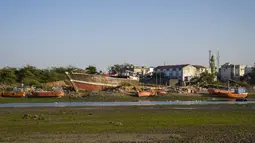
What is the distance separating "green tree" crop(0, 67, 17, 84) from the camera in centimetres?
9000

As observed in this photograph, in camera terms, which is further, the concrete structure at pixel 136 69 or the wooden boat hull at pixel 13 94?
the concrete structure at pixel 136 69

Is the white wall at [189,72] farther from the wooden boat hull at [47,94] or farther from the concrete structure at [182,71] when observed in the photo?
the wooden boat hull at [47,94]

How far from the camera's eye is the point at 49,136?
20875mm

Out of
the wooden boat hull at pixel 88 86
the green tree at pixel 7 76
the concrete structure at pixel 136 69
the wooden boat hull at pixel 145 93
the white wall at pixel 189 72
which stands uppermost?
the concrete structure at pixel 136 69

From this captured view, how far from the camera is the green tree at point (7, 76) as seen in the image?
9000 centimetres

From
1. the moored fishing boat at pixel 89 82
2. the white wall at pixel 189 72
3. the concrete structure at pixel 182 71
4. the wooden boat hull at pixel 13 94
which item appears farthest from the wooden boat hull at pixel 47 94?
the white wall at pixel 189 72

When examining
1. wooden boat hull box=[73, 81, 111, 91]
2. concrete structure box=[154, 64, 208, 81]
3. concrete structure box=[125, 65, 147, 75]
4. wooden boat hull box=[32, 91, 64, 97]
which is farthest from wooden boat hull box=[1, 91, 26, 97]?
concrete structure box=[125, 65, 147, 75]

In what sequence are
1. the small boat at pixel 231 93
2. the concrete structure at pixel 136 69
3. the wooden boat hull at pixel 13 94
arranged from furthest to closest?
the concrete structure at pixel 136 69, the small boat at pixel 231 93, the wooden boat hull at pixel 13 94

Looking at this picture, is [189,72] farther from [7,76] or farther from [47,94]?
[47,94]

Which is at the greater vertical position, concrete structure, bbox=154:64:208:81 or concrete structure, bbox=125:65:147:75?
concrete structure, bbox=125:65:147:75

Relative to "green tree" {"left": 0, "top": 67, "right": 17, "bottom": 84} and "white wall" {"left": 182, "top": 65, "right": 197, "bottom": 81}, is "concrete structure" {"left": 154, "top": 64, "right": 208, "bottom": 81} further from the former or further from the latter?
"green tree" {"left": 0, "top": 67, "right": 17, "bottom": 84}

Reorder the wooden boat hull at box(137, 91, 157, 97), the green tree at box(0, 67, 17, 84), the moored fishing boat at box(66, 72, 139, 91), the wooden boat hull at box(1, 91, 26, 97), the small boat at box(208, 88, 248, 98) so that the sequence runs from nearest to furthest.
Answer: the wooden boat hull at box(1, 91, 26, 97) → the wooden boat hull at box(137, 91, 157, 97) → the small boat at box(208, 88, 248, 98) → the moored fishing boat at box(66, 72, 139, 91) → the green tree at box(0, 67, 17, 84)

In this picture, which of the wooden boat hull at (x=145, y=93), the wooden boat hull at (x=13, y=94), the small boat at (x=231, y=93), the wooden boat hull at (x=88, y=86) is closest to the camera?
the wooden boat hull at (x=13, y=94)

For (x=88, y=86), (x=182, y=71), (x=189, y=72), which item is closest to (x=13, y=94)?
(x=88, y=86)
